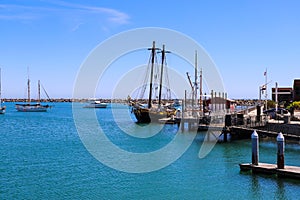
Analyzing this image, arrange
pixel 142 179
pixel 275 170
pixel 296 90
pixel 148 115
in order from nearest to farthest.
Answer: pixel 275 170 < pixel 142 179 < pixel 148 115 < pixel 296 90

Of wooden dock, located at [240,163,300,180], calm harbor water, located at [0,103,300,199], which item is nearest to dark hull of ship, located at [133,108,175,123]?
calm harbor water, located at [0,103,300,199]

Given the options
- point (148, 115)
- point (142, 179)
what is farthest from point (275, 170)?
point (148, 115)

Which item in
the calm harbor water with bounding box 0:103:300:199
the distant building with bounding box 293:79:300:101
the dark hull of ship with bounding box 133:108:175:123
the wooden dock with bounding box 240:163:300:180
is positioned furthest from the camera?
the distant building with bounding box 293:79:300:101

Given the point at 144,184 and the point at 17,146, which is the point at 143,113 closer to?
the point at 17,146

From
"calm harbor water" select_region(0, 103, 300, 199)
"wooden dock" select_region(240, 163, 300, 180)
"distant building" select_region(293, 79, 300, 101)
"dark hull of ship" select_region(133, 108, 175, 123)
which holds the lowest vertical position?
"calm harbor water" select_region(0, 103, 300, 199)

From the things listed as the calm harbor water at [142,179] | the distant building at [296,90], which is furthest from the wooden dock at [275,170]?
the distant building at [296,90]

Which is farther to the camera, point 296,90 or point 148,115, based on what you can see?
point 296,90

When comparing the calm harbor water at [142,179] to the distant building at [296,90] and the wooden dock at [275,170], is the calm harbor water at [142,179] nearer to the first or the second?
the wooden dock at [275,170]

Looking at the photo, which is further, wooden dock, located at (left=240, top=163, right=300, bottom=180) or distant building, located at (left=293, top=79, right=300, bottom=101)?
distant building, located at (left=293, top=79, right=300, bottom=101)

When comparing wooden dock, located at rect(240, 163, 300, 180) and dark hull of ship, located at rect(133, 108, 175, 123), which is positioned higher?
dark hull of ship, located at rect(133, 108, 175, 123)

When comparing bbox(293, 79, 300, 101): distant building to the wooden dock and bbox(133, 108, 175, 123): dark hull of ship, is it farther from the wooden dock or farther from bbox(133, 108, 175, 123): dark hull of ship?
the wooden dock

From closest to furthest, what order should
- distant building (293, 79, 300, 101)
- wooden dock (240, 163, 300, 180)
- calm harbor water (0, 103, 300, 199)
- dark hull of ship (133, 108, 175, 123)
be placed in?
calm harbor water (0, 103, 300, 199) → wooden dock (240, 163, 300, 180) → dark hull of ship (133, 108, 175, 123) → distant building (293, 79, 300, 101)

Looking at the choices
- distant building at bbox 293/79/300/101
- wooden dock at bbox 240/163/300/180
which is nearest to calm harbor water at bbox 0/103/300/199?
wooden dock at bbox 240/163/300/180

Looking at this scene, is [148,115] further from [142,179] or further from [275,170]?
[275,170]
